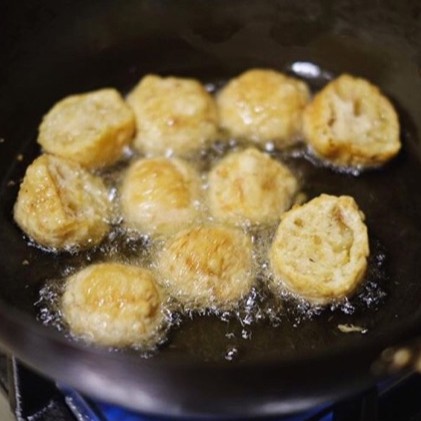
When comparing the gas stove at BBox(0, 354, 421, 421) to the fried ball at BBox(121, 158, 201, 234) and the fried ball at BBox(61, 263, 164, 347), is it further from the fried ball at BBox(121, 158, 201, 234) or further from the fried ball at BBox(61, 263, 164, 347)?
the fried ball at BBox(121, 158, 201, 234)

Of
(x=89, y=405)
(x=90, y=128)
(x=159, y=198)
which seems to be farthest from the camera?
(x=90, y=128)

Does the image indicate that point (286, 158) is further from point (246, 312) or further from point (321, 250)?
point (246, 312)

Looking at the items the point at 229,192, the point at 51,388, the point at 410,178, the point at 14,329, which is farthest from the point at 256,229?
the point at 14,329

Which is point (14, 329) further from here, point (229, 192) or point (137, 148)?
point (137, 148)

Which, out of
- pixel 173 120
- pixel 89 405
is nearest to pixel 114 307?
pixel 89 405

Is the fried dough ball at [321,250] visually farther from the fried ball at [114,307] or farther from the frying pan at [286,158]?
the fried ball at [114,307]

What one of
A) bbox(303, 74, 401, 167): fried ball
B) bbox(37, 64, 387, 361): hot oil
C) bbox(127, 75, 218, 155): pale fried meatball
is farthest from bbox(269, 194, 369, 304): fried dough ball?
bbox(127, 75, 218, 155): pale fried meatball
